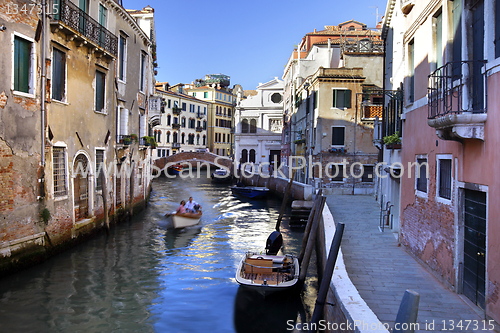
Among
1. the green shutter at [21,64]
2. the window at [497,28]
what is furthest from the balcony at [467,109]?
the green shutter at [21,64]

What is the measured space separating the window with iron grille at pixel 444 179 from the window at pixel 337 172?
14.1m

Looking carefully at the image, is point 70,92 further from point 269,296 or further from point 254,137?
point 254,137

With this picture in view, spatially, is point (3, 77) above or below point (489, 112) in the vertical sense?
above

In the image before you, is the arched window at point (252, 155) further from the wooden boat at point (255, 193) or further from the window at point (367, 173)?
the window at point (367, 173)

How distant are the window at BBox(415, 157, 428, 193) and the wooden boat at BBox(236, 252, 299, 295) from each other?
9.08 ft

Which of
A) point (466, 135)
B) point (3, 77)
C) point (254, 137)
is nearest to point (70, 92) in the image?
point (3, 77)

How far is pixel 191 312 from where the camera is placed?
23.3ft

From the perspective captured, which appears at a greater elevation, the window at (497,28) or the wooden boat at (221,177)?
the window at (497,28)

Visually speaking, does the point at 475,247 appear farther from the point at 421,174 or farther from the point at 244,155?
the point at 244,155

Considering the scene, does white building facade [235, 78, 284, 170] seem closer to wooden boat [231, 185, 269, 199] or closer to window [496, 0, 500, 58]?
wooden boat [231, 185, 269, 199]

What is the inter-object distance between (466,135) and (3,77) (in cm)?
788

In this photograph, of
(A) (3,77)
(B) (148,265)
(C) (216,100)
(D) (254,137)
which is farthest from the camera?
(C) (216,100)

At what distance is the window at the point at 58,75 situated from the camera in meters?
9.53

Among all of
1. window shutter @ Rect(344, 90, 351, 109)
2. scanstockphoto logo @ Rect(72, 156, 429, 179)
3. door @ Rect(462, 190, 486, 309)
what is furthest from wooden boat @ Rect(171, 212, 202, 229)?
door @ Rect(462, 190, 486, 309)
